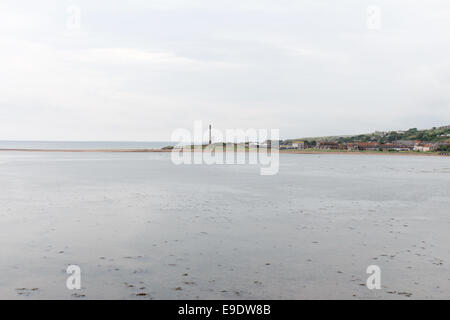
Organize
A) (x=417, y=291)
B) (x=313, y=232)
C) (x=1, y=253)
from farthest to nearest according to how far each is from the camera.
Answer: (x=313, y=232), (x=1, y=253), (x=417, y=291)

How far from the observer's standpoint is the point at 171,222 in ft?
Result: 56.1
